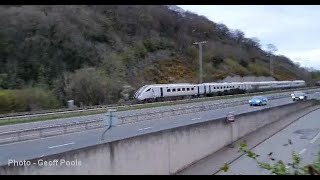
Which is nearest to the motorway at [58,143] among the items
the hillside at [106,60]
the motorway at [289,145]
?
the motorway at [289,145]

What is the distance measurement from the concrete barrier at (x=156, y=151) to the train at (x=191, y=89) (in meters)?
11.8

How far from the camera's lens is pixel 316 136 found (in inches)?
1287

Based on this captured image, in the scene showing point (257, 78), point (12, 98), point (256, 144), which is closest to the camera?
point (256, 144)

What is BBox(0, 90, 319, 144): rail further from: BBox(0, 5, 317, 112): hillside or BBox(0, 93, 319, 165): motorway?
BBox(0, 5, 317, 112): hillside

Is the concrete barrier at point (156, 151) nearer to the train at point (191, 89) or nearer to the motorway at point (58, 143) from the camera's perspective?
the motorway at point (58, 143)

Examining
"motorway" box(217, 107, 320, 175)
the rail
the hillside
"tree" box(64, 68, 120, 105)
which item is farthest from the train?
the rail

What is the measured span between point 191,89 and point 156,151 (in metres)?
30.6

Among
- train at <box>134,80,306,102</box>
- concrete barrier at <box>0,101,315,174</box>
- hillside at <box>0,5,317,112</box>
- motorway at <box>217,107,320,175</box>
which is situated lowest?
motorway at <box>217,107,320,175</box>

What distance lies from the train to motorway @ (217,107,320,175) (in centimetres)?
1071

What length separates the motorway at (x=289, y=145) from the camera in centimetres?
2077

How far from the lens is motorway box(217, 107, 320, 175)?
20.8 meters

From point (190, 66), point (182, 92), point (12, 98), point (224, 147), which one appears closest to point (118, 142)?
point (224, 147)
